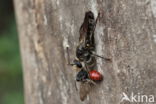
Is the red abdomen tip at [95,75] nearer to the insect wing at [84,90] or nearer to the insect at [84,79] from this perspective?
the insect at [84,79]

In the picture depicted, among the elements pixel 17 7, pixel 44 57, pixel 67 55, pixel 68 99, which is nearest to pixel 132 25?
pixel 67 55

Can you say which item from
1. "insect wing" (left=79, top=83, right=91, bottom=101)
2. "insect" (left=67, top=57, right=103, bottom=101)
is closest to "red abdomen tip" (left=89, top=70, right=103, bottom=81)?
"insect" (left=67, top=57, right=103, bottom=101)

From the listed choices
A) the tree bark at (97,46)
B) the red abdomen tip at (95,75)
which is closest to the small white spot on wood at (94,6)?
the tree bark at (97,46)

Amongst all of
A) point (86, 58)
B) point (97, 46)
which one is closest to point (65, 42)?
point (86, 58)

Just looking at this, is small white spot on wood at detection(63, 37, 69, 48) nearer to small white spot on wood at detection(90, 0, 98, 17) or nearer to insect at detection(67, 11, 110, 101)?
insect at detection(67, 11, 110, 101)

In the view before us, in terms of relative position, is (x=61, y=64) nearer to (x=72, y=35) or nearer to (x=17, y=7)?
(x=72, y=35)

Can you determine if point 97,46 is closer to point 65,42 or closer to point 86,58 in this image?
point 86,58
